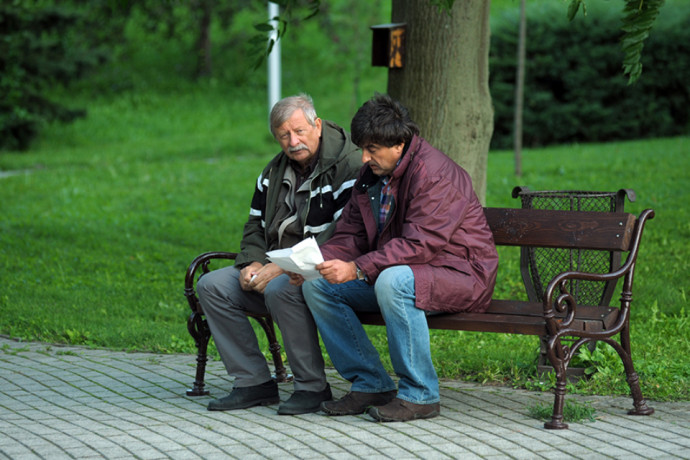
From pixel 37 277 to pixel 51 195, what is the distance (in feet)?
15.3

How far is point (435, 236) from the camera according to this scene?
14.6 feet

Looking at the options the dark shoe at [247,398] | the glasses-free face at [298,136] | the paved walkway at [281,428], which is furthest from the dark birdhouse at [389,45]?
the dark shoe at [247,398]

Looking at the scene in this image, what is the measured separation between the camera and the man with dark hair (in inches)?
175

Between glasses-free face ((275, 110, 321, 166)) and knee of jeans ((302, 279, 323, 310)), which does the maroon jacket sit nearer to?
knee of jeans ((302, 279, 323, 310))

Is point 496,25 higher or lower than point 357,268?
higher

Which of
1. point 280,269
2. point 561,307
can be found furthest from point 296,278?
point 561,307

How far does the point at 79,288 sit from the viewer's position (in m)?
8.04

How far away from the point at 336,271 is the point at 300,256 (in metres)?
0.19

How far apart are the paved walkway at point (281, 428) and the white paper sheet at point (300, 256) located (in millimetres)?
761

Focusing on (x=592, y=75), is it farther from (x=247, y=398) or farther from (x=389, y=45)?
(x=247, y=398)

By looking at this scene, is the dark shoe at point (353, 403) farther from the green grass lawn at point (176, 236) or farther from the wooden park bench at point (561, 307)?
the green grass lawn at point (176, 236)

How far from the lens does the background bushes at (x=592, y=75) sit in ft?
52.3

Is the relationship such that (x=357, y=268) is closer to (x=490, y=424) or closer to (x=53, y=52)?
(x=490, y=424)

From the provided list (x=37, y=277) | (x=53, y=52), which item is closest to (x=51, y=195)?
(x=37, y=277)
